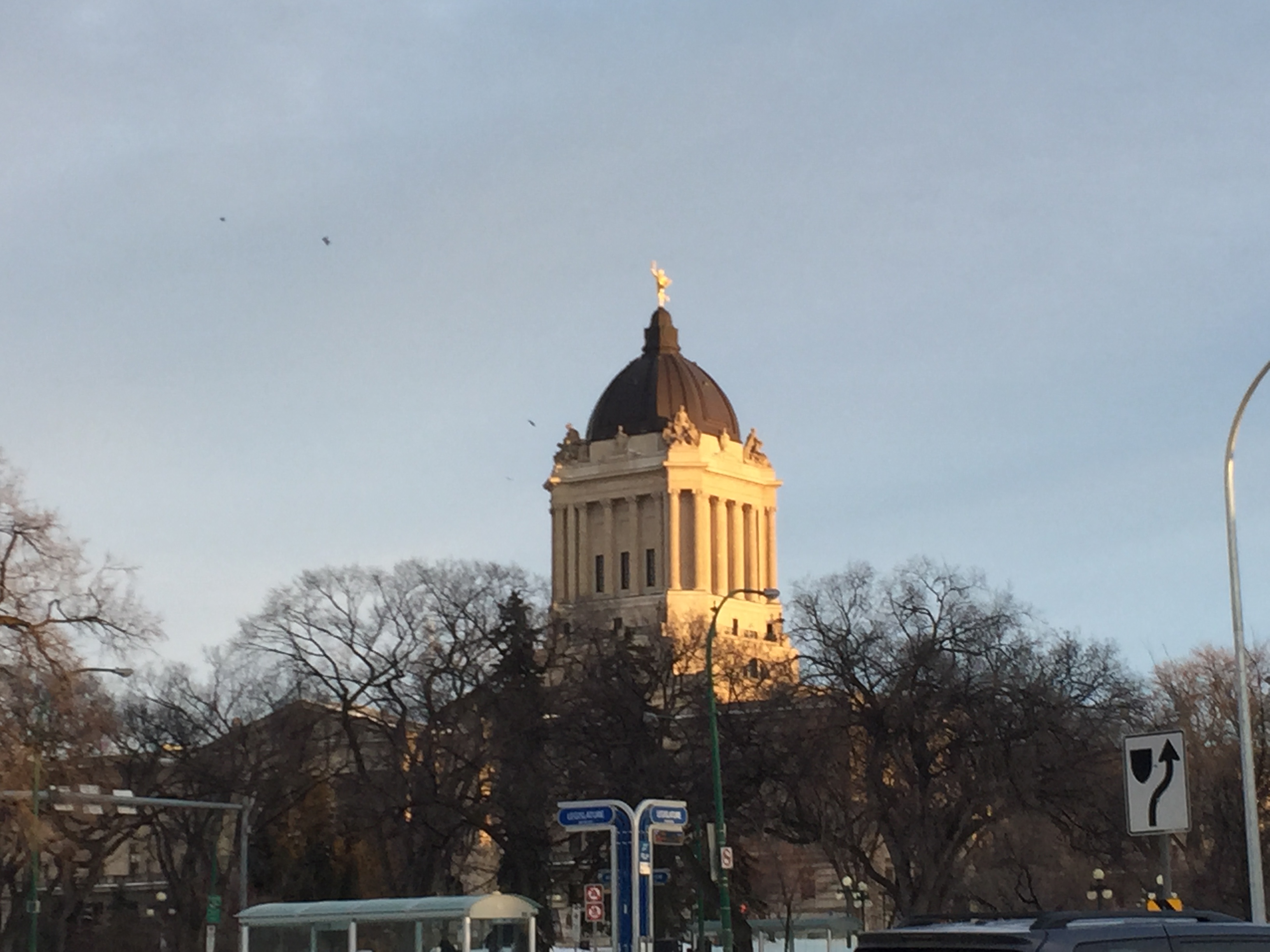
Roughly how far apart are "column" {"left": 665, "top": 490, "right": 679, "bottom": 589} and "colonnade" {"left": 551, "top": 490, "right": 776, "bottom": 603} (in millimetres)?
37

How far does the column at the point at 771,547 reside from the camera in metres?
139

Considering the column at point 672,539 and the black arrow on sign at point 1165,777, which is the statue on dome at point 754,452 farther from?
the black arrow on sign at point 1165,777

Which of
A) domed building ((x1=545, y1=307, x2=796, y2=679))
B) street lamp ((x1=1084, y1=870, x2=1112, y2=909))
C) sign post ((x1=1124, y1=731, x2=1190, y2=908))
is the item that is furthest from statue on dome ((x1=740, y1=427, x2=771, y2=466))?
sign post ((x1=1124, y1=731, x2=1190, y2=908))

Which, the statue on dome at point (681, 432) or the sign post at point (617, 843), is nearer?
the sign post at point (617, 843)

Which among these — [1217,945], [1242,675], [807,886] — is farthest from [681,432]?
[1217,945]

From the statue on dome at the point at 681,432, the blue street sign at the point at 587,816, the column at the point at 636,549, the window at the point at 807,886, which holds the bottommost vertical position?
the window at the point at 807,886

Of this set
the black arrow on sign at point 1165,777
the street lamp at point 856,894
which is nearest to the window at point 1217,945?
the black arrow on sign at point 1165,777

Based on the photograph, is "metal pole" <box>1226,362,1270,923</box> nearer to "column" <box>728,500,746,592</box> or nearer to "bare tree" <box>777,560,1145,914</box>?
"bare tree" <box>777,560,1145,914</box>

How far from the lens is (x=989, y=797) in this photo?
52.3 metres

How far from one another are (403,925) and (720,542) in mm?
95918

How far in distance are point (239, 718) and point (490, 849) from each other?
73.7ft

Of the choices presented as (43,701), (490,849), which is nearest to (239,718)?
(490,849)

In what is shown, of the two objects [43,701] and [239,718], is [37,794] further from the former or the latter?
[239,718]

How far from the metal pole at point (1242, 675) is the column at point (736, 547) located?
106 metres
